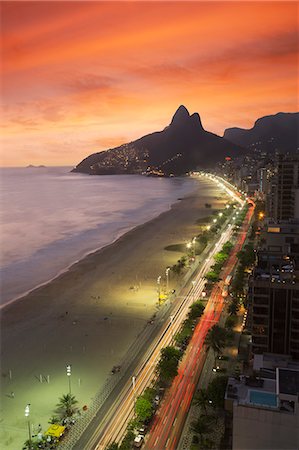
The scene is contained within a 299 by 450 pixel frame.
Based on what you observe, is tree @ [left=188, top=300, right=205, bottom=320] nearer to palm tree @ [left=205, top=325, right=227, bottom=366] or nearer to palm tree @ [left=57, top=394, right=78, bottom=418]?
palm tree @ [left=205, top=325, right=227, bottom=366]

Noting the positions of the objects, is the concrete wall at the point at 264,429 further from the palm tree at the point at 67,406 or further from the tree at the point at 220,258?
the tree at the point at 220,258

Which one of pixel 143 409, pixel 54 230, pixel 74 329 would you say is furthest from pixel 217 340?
pixel 54 230

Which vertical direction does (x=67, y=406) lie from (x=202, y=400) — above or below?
below

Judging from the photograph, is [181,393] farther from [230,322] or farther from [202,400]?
[230,322]

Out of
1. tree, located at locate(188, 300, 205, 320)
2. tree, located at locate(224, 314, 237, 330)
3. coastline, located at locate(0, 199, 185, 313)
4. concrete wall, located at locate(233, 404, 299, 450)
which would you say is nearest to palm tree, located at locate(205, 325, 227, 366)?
tree, located at locate(224, 314, 237, 330)

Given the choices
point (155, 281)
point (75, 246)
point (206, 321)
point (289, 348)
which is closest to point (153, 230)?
point (75, 246)

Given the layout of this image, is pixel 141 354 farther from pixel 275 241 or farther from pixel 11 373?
pixel 275 241
